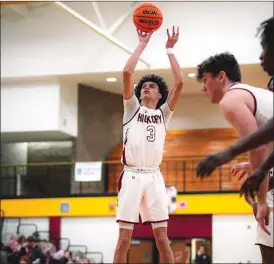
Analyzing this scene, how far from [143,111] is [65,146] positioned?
18787mm

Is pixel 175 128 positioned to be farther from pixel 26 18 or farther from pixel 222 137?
pixel 26 18

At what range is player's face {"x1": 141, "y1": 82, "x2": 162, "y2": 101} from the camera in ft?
25.0

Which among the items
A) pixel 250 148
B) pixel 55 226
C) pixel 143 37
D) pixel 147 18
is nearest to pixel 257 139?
pixel 250 148

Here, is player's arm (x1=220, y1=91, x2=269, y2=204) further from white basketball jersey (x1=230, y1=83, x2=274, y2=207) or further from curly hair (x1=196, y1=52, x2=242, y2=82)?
curly hair (x1=196, y1=52, x2=242, y2=82)

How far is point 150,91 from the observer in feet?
25.0

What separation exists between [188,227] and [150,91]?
1581 cm

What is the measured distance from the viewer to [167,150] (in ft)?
87.2

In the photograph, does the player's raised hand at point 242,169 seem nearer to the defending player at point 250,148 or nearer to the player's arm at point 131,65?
the defending player at point 250,148

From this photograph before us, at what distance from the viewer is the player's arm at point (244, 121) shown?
4477mm

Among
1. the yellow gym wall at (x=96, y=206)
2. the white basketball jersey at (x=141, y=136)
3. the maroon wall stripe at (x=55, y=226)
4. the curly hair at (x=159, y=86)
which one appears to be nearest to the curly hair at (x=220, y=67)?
the white basketball jersey at (x=141, y=136)

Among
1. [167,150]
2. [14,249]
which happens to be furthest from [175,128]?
[14,249]

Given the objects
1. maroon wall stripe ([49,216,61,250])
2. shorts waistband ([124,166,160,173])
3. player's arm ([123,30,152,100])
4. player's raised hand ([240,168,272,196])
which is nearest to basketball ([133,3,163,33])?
player's arm ([123,30,152,100])

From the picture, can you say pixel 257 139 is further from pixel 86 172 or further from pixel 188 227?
pixel 86 172

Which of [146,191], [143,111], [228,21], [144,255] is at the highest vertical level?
[228,21]
